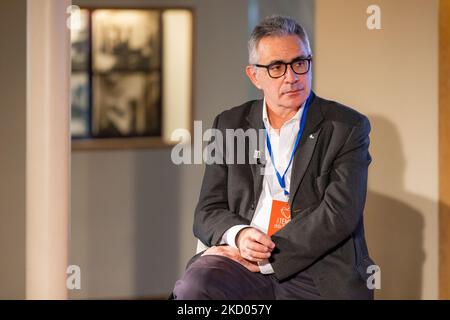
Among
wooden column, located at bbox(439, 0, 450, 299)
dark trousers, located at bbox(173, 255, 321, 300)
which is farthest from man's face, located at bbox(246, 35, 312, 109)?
wooden column, located at bbox(439, 0, 450, 299)

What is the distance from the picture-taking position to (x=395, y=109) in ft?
14.0

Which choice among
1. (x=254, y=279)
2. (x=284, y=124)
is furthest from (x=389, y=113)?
(x=254, y=279)

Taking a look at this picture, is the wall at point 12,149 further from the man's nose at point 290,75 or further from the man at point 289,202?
the man's nose at point 290,75

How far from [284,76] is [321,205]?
52 centimetres

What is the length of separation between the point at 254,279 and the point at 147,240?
2.53 m

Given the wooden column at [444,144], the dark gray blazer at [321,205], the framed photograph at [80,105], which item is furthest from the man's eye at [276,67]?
the framed photograph at [80,105]

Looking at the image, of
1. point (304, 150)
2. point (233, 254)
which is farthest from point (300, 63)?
point (233, 254)

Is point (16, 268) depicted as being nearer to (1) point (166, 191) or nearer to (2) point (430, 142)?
(1) point (166, 191)

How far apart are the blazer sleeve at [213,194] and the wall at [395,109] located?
2.87 feet

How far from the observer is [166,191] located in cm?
588

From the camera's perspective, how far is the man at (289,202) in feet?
10.9

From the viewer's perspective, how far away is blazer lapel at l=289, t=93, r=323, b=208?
3.39m
